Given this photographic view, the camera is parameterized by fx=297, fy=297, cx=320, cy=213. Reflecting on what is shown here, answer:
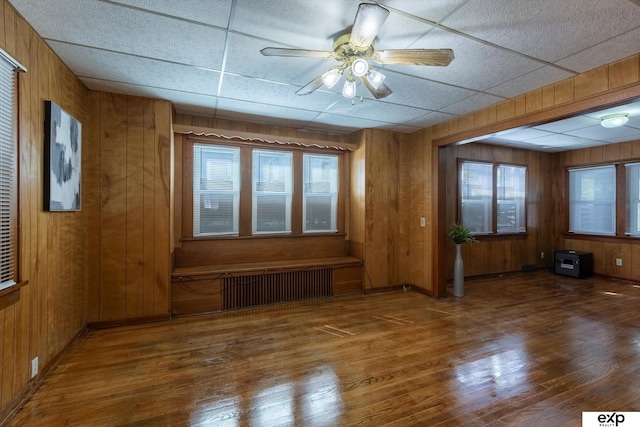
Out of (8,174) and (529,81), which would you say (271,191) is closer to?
(8,174)

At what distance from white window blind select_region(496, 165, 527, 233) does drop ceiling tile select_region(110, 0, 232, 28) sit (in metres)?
5.75

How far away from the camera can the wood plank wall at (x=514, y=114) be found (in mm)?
2508

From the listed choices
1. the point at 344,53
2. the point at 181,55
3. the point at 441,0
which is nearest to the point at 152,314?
the point at 181,55

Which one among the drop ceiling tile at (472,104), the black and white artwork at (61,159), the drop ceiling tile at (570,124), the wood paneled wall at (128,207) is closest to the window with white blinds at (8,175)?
the black and white artwork at (61,159)

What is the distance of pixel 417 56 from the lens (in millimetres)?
1959

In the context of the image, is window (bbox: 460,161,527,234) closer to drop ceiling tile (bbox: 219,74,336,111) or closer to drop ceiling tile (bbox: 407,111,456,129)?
drop ceiling tile (bbox: 407,111,456,129)

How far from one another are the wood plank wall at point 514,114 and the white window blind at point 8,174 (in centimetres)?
435

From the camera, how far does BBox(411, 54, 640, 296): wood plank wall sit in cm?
251

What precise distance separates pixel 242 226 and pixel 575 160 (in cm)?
681

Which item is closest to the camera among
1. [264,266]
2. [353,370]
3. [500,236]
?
[353,370]

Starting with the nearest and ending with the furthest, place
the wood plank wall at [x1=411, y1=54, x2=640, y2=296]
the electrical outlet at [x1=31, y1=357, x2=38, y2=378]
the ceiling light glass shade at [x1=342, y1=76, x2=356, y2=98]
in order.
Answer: the electrical outlet at [x1=31, y1=357, x2=38, y2=378]
the ceiling light glass shade at [x1=342, y1=76, x2=356, y2=98]
the wood plank wall at [x1=411, y1=54, x2=640, y2=296]

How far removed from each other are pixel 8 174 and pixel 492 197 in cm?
660

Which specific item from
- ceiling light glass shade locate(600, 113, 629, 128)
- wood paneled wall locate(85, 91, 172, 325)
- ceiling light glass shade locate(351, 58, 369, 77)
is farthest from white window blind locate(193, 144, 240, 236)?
ceiling light glass shade locate(600, 113, 629, 128)

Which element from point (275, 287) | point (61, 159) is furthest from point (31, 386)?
point (275, 287)
